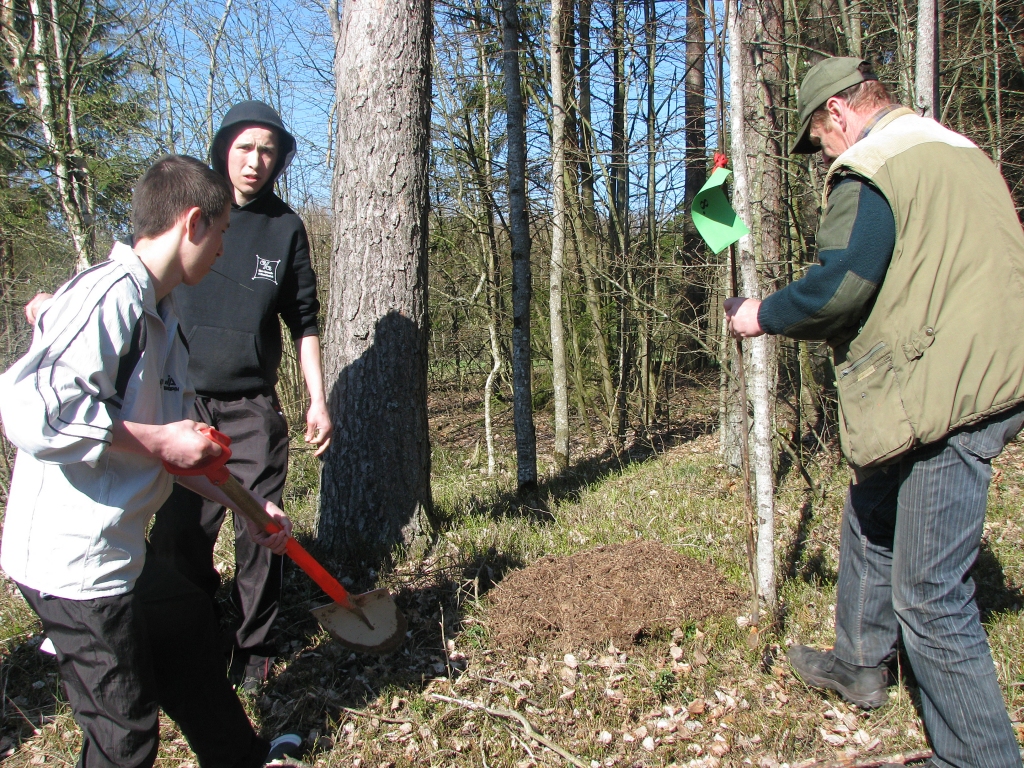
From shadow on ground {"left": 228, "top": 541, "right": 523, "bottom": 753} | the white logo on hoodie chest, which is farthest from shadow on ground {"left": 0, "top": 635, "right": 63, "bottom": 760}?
the white logo on hoodie chest

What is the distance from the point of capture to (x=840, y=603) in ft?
9.29

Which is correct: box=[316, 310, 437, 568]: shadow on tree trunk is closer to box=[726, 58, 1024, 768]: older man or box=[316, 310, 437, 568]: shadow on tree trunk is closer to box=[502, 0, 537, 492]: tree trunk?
box=[502, 0, 537, 492]: tree trunk

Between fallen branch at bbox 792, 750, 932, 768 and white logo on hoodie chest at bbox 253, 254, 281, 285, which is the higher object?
white logo on hoodie chest at bbox 253, 254, 281, 285

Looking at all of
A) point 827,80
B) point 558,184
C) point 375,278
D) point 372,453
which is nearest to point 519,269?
point 558,184

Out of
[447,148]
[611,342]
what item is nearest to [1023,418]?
[611,342]

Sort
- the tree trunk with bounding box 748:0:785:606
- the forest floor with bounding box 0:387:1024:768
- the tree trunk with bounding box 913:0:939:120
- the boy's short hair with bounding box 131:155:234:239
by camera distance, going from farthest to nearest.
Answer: the tree trunk with bounding box 748:0:785:606, the tree trunk with bounding box 913:0:939:120, the forest floor with bounding box 0:387:1024:768, the boy's short hair with bounding box 131:155:234:239

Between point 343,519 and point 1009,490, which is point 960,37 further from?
point 343,519

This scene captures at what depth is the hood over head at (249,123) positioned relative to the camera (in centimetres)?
304

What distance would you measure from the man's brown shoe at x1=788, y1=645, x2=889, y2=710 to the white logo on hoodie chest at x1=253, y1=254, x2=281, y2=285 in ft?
9.05

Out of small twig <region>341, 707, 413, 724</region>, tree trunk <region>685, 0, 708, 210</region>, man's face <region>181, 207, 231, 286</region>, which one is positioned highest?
tree trunk <region>685, 0, 708, 210</region>

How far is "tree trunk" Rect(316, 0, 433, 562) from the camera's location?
4.00m

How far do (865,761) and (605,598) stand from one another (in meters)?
1.24

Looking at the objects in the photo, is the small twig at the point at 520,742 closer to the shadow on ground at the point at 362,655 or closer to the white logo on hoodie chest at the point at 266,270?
the shadow on ground at the point at 362,655

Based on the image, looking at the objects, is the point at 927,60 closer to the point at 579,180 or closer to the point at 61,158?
the point at 579,180
